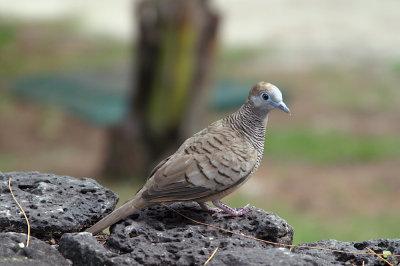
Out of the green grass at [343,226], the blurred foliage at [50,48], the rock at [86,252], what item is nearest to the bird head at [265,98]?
the rock at [86,252]

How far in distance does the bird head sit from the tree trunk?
706 centimetres

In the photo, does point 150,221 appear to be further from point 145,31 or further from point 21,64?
point 21,64

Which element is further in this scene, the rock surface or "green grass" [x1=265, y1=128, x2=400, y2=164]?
"green grass" [x1=265, y1=128, x2=400, y2=164]

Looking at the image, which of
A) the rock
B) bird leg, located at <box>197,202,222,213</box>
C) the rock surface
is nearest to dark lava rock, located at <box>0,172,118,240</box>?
the rock surface

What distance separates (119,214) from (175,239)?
35 centimetres

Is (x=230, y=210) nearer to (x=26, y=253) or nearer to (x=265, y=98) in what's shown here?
(x=265, y=98)

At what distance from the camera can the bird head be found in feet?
14.0

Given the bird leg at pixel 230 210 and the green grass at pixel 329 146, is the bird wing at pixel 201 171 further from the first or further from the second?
the green grass at pixel 329 146

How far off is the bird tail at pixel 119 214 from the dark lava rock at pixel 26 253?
308 millimetres

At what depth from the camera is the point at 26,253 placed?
3660mm

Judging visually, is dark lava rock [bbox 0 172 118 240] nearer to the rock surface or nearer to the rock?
the rock surface

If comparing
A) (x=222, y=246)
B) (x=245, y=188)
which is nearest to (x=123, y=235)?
(x=222, y=246)

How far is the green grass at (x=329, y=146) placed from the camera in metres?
12.5

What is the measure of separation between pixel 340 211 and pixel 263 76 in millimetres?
7192
